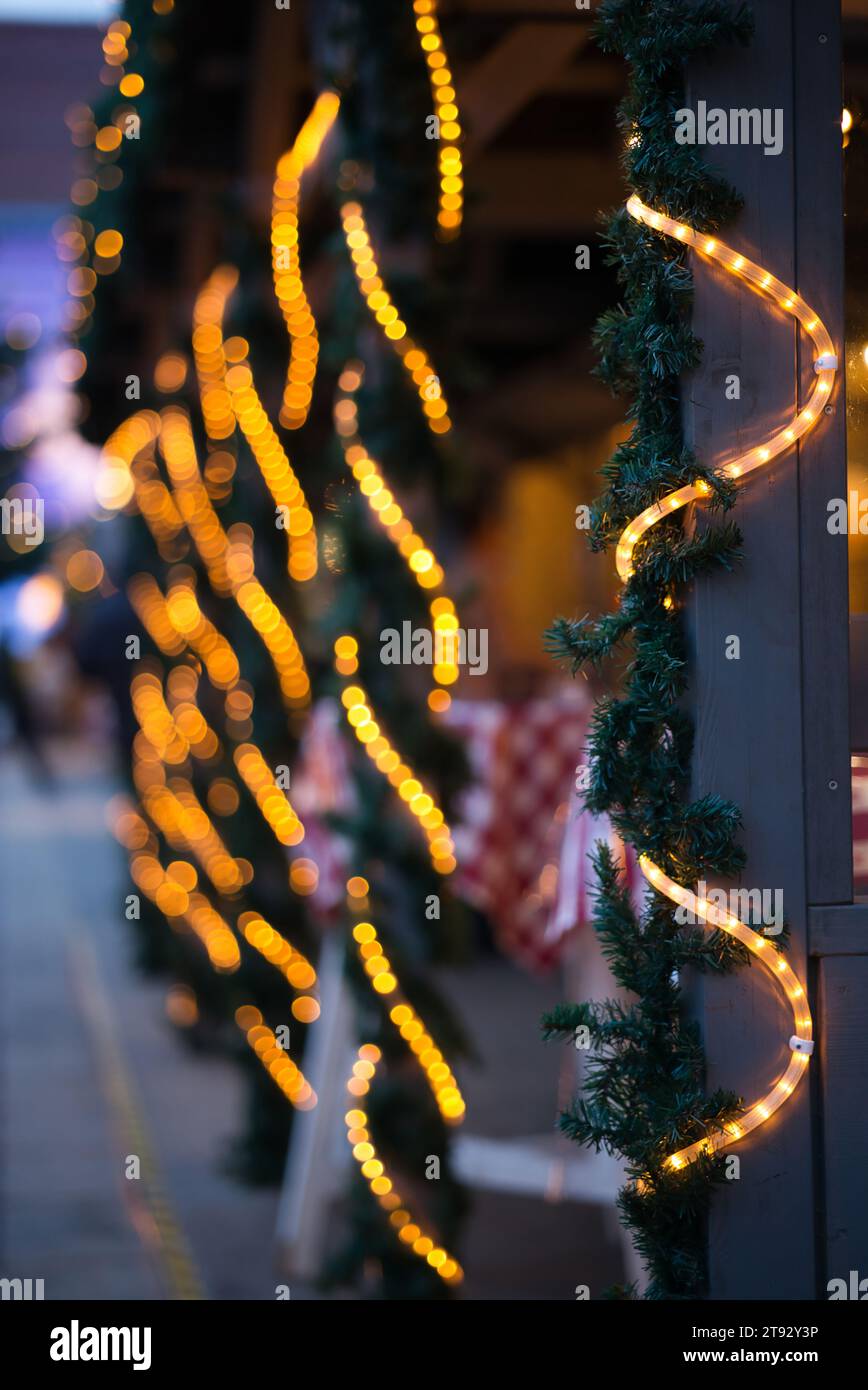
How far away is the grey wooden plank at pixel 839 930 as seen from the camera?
184 cm

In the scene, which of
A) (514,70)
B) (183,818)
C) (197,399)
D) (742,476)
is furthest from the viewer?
(183,818)

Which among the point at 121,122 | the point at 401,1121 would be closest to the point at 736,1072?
the point at 401,1121

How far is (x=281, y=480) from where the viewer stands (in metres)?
3.84

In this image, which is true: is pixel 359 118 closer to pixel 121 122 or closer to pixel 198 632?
pixel 121 122

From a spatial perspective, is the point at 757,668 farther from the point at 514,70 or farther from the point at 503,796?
the point at 503,796

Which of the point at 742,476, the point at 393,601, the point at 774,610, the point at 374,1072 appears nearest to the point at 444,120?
the point at 393,601

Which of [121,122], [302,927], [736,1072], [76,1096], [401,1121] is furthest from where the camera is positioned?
[76,1096]

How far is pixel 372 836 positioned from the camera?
2895mm

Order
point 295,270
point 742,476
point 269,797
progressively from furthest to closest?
1. point 269,797
2. point 295,270
3. point 742,476

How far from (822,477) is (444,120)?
1.34 meters

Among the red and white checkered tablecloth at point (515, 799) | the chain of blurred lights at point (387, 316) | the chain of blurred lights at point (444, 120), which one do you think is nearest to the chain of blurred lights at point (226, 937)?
the red and white checkered tablecloth at point (515, 799)

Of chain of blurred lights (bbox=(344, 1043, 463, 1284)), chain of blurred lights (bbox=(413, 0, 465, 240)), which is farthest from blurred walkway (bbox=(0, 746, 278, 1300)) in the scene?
chain of blurred lights (bbox=(413, 0, 465, 240))
